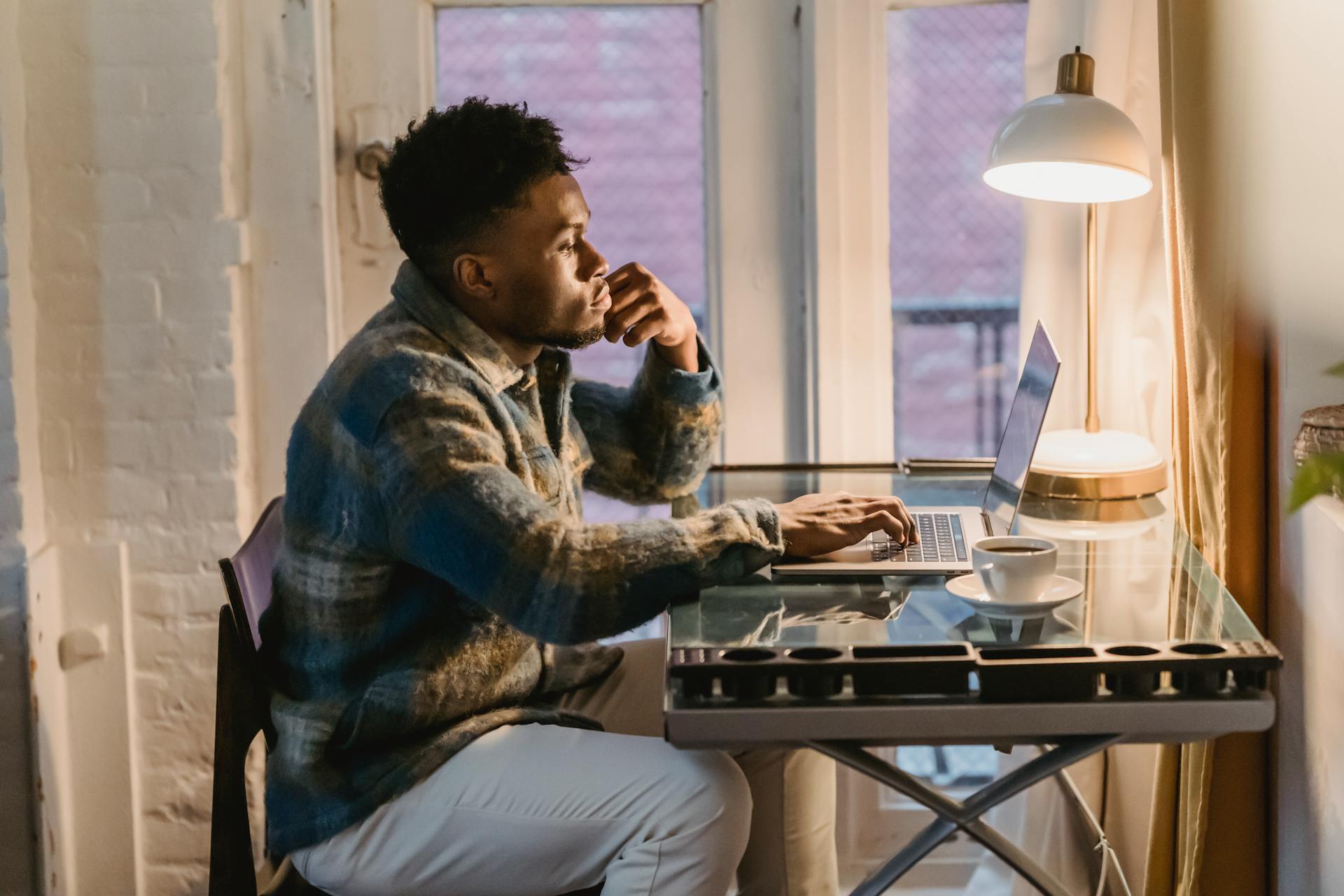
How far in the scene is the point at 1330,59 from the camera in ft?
4.89

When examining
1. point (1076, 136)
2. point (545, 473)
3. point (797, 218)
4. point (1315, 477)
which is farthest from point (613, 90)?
point (1315, 477)

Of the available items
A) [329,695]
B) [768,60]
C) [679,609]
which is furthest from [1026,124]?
[329,695]

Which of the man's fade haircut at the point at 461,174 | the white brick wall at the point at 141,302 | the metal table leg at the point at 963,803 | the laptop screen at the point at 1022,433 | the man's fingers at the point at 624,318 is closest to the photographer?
the metal table leg at the point at 963,803

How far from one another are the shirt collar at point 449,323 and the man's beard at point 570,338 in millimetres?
65

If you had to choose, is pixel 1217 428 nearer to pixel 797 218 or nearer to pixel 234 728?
pixel 797 218

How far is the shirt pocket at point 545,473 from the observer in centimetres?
155

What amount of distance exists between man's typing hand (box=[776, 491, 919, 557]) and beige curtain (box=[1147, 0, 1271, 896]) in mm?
379

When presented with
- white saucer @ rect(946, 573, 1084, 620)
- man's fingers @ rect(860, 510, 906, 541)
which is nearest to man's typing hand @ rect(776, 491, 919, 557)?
man's fingers @ rect(860, 510, 906, 541)

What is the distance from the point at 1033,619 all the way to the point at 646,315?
2.38 feet

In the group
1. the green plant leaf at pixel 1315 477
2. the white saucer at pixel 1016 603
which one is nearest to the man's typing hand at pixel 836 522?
the white saucer at pixel 1016 603

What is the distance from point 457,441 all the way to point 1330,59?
103 cm

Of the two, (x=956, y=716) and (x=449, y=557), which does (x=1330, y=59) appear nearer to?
(x=956, y=716)

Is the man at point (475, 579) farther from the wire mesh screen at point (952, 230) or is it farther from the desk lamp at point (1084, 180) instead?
the wire mesh screen at point (952, 230)

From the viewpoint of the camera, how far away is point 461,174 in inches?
A: 59.7
